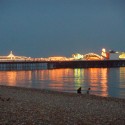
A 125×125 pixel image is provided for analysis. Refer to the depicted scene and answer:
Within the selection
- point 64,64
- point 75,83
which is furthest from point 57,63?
point 75,83

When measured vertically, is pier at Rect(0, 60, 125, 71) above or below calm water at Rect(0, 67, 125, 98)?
above

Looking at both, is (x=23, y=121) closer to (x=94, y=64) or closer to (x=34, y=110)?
(x=34, y=110)

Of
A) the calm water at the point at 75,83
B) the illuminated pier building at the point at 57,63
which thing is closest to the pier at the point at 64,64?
the illuminated pier building at the point at 57,63

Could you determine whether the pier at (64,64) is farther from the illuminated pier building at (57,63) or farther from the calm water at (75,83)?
the calm water at (75,83)

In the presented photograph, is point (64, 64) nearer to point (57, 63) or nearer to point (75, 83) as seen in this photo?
point (57, 63)

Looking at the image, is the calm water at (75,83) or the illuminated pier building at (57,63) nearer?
the calm water at (75,83)

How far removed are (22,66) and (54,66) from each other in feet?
37.4

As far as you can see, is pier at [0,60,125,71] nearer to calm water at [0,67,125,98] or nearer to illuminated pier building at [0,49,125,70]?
illuminated pier building at [0,49,125,70]

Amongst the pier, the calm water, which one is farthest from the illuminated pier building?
the calm water

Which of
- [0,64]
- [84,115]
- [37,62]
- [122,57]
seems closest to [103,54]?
[122,57]

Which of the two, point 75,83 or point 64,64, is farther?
point 64,64

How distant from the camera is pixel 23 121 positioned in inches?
348

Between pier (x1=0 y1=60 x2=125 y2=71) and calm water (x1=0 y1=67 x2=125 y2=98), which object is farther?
pier (x1=0 y1=60 x2=125 y2=71)

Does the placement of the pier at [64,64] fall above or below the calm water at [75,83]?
Result: above
